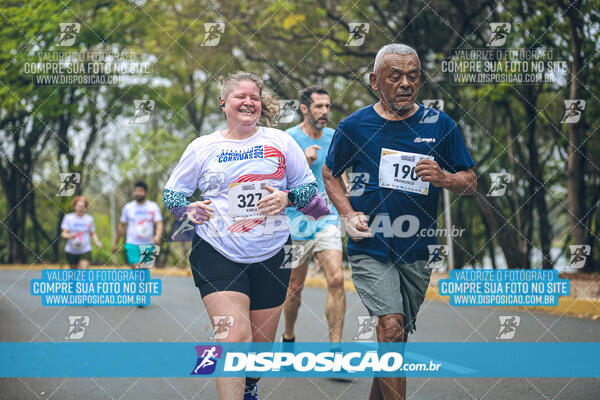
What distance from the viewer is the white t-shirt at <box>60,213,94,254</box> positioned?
11328 millimetres

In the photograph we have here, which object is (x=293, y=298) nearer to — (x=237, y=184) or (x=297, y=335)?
(x=297, y=335)

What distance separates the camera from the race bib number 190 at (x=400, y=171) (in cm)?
381

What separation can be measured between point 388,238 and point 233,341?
100cm

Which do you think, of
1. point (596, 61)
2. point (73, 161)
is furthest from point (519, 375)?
point (73, 161)

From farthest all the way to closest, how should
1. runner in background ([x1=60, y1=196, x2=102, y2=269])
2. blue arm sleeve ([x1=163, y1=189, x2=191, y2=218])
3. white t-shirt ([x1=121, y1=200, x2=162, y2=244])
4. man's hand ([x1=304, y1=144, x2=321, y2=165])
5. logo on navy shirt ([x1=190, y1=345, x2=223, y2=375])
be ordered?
runner in background ([x1=60, y1=196, x2=102, y2=269]) → white t-shirt ([x1=121, y1=200, x2=162, y2=244]) → man's hand ([x1=304, y1=144, x2=321, y2=165]) → logo on navy shirt ([x1=190, y1=345, x2=223, y2=375]) → blue arm sleeve ([x1=163, y1=189, x2=191, y2=218])

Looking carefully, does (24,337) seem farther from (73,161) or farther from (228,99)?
(73,161)

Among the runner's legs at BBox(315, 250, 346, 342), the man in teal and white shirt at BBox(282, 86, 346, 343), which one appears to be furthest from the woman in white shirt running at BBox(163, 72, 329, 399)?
the man in teal and white shirt at BBox(282, 86, 346, 343)

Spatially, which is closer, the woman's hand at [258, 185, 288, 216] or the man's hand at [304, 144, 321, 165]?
the woman's hand at [258, 185, 288, 216]

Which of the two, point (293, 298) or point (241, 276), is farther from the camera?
point (293, 298)

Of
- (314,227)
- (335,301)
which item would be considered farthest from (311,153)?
(335,301)

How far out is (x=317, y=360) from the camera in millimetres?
6336

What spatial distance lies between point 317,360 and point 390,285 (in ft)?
9.10

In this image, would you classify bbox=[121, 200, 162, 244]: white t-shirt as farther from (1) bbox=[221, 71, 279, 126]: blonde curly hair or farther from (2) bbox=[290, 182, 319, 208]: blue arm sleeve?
(2) bbox=[290, 182, 319, 208]: blue arm sleeve

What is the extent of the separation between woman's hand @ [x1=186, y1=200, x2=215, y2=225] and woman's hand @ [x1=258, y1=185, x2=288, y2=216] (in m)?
0.27
